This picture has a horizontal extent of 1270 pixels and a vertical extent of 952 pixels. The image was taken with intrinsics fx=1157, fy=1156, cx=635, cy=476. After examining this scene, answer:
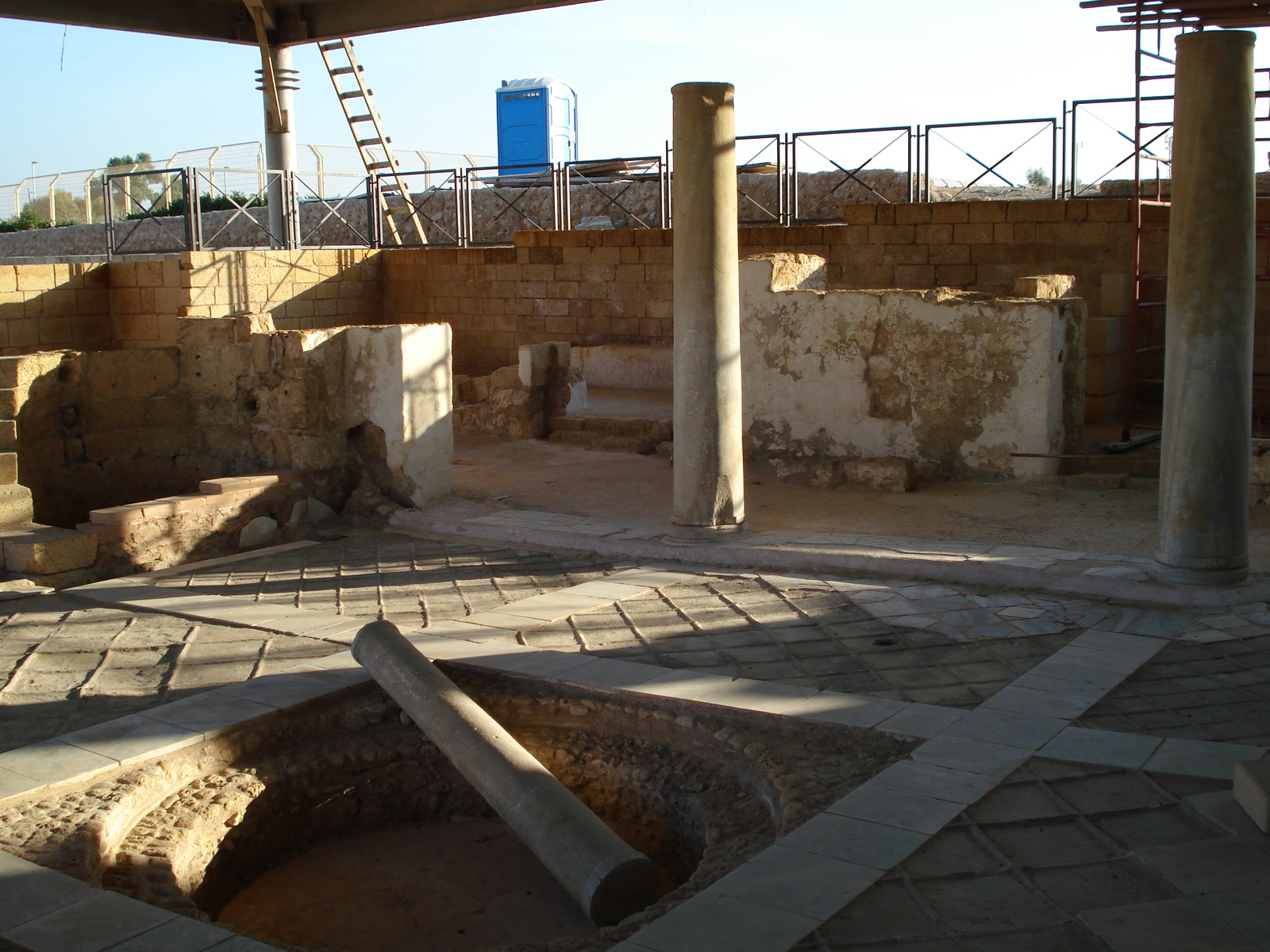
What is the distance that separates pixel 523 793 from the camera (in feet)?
12.4

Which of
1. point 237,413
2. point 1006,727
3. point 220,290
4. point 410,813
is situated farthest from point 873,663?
point 220,290

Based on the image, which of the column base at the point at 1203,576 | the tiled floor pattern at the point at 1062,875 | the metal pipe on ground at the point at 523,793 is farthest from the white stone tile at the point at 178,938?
the column base at the point at 1203,576

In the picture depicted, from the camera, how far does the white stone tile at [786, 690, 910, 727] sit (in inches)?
170

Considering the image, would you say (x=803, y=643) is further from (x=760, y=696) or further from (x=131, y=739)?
(x=131, y=739)

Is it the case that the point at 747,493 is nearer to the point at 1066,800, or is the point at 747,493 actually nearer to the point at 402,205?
the point at 1066,800

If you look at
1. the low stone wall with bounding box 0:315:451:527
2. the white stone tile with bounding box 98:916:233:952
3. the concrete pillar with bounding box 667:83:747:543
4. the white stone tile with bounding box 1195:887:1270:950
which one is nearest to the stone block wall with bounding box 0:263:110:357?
the low stone wall with bounding box 0:315:451:527

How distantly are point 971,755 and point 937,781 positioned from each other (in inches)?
10.5

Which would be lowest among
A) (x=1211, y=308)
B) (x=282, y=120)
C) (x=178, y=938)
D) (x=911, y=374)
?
(x=178, y=938)

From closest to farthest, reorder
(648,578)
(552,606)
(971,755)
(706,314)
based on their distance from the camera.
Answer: (971,755), (552,606), (648,578), (706,314)

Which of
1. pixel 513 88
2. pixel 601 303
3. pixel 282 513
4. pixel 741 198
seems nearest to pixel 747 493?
pixel 282 513

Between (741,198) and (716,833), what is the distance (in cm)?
1559

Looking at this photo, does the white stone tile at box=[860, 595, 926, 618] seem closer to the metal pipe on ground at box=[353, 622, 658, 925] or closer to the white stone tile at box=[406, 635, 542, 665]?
the white stone tile at box=[406, 635, 542, 665]

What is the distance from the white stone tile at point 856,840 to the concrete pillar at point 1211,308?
3232 mm

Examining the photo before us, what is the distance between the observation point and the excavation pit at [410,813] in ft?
12.2
